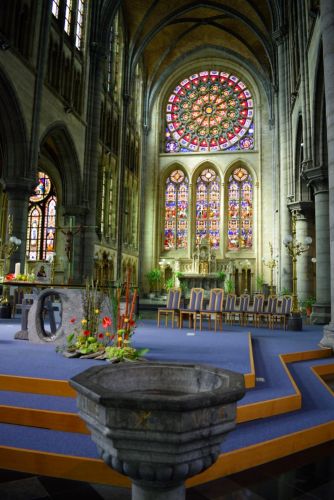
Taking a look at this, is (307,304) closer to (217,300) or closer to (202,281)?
(217,300)

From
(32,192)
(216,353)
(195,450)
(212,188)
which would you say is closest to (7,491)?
(195,450)

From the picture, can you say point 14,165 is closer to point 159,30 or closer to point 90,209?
point 90,209

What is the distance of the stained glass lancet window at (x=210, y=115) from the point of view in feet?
80.5

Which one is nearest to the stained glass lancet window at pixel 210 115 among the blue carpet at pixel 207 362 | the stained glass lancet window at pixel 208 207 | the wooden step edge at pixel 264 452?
the stained glass lancet window at pixel 208 207

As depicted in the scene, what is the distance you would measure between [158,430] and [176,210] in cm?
2302

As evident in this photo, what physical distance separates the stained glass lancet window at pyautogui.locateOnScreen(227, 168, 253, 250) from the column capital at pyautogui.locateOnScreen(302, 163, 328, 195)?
1254 cm

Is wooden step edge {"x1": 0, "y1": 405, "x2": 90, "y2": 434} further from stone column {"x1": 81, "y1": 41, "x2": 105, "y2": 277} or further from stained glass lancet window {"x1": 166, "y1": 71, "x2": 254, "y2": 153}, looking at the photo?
stained glass lancet window {"x1": 166, "y1": 71, "x2": 254, "y2": 153}

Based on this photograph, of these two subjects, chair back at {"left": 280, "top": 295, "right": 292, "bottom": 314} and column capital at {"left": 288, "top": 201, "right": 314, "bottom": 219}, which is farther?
column capital at {"left": 288, "top": 201, "right": 314, "bottom": 219}

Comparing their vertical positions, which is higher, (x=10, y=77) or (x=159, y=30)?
(x=159, y=30)

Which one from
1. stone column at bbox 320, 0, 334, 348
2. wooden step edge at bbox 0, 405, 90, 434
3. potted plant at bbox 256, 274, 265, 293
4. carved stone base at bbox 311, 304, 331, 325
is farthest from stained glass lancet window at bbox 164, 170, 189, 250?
wooden step edge at bbox 0, 405, 90, 434

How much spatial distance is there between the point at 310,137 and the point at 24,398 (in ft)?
33.4

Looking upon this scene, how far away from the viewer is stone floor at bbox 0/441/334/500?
2.43 m

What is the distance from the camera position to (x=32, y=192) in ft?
39.7

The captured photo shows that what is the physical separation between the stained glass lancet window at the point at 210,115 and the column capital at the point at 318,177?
46.5 ft
